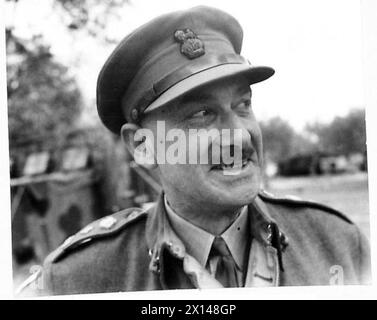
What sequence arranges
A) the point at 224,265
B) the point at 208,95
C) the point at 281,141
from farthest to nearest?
the point at 281,141 → the point at 224,265 → the point at 208,95

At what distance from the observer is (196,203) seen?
127 cm

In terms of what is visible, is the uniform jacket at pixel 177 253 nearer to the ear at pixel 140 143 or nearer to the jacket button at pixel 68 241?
the jacket button at pixel 68 241

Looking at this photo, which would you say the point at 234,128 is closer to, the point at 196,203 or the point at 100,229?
the point at 196,203

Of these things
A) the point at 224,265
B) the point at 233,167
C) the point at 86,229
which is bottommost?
the point at 224,265

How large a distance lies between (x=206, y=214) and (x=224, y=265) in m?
0.16

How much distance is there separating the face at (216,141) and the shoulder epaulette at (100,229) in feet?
0.61

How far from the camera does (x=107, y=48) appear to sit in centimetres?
139

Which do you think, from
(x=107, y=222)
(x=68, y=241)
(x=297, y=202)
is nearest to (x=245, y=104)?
(x=297, y=202)

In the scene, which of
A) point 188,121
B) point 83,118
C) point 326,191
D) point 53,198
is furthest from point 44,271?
point 326,191

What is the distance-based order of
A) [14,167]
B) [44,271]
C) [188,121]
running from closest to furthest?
[188,121]
[44,271]
[14,167]

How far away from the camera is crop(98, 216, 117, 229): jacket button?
4.49ft

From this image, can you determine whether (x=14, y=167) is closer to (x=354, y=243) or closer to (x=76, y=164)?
(x=76, y=164)

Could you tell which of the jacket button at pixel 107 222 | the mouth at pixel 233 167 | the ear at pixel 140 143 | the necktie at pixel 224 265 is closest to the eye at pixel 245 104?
the mouth at pixel 233 167
